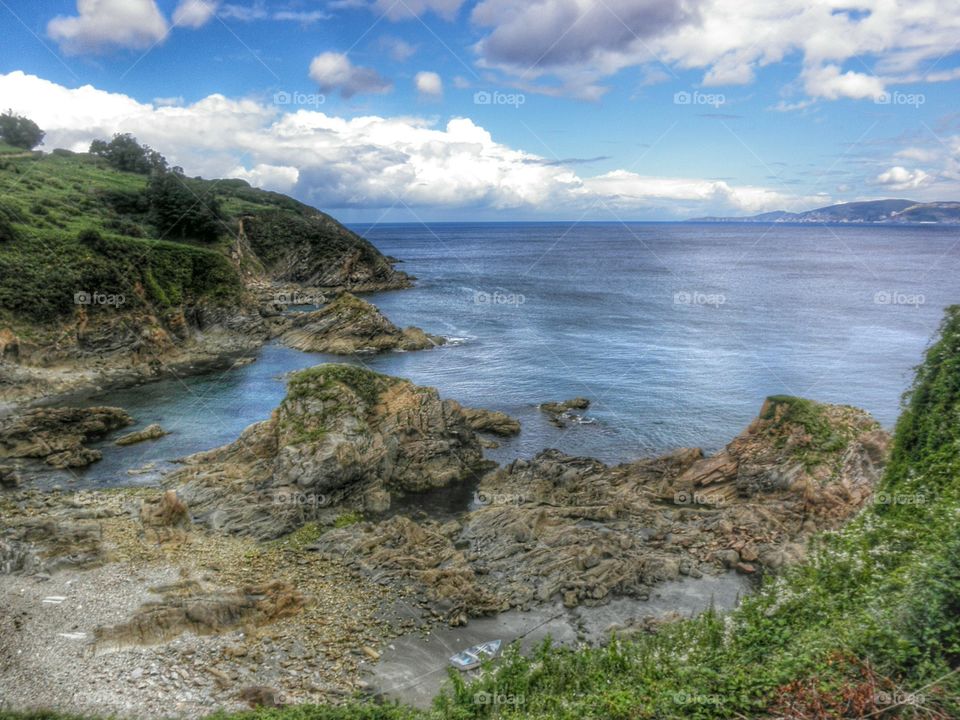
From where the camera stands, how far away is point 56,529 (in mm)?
26656

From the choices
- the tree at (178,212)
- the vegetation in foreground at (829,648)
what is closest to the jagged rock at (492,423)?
the vegetation in foreground at (829,648)

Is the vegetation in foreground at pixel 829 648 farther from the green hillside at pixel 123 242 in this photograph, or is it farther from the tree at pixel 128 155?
the tree at pixel 128 155

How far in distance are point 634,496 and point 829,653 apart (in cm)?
1989

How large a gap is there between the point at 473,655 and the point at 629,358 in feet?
144

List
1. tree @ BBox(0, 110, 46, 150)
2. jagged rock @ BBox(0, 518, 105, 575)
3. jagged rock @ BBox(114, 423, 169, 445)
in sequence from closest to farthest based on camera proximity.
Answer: jagged rock @ BBox(0, 518, 105, 575) → jagged rock @ BBox(114, 423, 169, 445) → tree @ BBox(0, 110, 46, 150)

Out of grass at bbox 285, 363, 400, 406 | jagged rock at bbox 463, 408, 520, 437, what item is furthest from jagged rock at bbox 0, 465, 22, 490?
jagged rock at bbox 463, 408, 520, 437

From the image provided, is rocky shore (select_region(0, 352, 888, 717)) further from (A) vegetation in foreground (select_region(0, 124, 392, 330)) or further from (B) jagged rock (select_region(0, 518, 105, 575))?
(A) vegetation in foreground (select_region(0, 124, 392, 330))

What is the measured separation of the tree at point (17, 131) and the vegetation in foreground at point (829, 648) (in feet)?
361

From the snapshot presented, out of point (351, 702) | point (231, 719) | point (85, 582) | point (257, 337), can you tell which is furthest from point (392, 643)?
point (257, 337)

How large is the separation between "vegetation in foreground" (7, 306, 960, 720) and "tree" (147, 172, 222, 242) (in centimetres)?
7553

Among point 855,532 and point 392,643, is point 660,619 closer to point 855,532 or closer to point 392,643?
point 855,532

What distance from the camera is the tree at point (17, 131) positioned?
98.9 metres

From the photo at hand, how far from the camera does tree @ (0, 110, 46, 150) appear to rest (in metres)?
98.9

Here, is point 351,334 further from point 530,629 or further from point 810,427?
point 530,629
